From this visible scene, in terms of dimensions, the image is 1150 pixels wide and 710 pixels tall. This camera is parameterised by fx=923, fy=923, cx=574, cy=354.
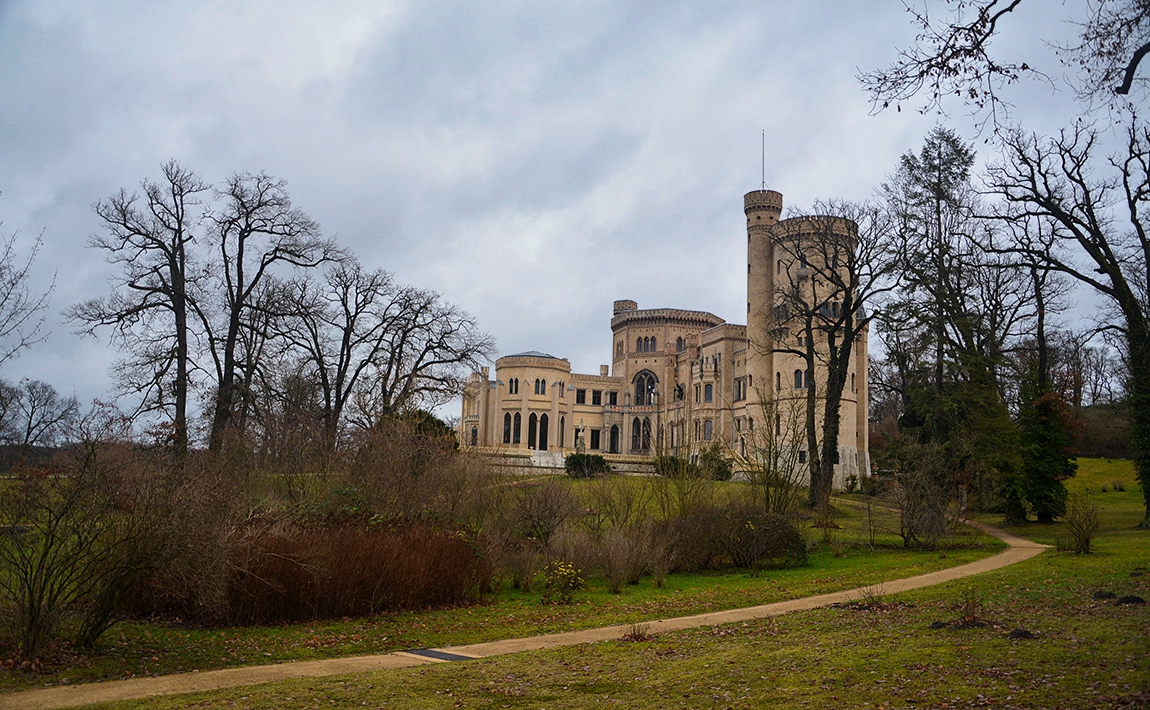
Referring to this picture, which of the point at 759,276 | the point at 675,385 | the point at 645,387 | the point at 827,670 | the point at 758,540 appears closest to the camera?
the point at 827,670

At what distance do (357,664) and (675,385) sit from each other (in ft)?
203

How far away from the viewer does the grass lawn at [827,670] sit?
786cm

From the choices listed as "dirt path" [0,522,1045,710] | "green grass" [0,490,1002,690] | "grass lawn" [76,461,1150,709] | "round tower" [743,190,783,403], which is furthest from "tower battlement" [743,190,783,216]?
→ "grass lawn" [76,461,1150,709]

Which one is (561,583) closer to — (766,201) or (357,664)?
(357,664)

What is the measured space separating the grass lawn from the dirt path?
564mm

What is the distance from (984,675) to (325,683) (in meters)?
6.42

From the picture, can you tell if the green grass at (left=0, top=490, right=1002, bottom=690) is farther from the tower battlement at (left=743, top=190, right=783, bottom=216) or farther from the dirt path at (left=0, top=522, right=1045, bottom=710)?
the tower battlement at (left=743, top=190, right=783, bottom=216)

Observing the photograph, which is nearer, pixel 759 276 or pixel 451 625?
pixel 451 625

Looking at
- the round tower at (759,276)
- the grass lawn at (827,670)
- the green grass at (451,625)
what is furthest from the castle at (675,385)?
the grass lawn at (827,670)

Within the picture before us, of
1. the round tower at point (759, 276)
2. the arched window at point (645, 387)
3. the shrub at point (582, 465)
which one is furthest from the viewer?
the arched window at point (645, 387)

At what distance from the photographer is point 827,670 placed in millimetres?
9016

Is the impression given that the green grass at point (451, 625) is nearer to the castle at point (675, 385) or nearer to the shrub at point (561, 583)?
the shrub at point (561, 583)

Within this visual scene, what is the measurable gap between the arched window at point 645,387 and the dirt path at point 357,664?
187ft

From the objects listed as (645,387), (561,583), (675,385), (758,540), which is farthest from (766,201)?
→ (561,583)
